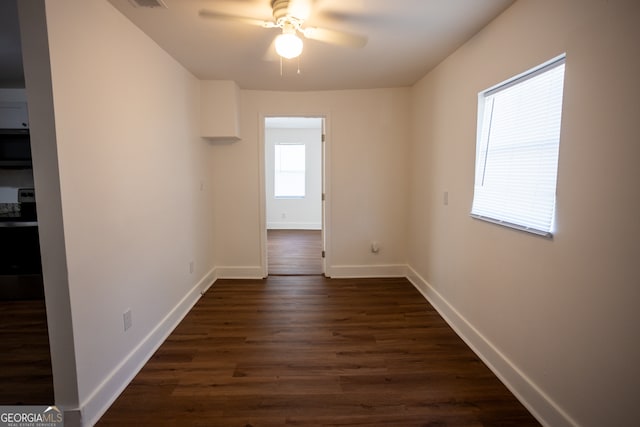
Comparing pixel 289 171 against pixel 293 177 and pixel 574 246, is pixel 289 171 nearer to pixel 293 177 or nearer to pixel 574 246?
pixel 293 177

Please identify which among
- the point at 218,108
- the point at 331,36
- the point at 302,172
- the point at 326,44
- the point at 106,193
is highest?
the point at 326,44

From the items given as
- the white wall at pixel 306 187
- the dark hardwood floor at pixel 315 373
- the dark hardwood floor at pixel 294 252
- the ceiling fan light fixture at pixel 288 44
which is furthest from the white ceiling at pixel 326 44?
the white wall at pixel 306 187

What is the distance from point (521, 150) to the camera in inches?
76.1

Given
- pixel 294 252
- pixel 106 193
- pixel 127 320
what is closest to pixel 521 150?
pixel 106 193

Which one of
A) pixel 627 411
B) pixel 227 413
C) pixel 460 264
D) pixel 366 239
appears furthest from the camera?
pixel 366 239

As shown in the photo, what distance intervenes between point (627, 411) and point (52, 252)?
8.54 ft

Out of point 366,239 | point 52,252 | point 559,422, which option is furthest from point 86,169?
point 366,239

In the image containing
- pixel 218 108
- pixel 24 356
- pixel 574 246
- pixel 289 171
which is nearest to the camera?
pixel 574 246

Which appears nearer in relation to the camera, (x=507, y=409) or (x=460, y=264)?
(x=507, y=409)

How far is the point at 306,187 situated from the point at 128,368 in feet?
19.7

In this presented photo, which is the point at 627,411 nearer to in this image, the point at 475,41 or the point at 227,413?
the point at 227,413

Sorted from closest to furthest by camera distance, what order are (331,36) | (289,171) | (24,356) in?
(331,36), (24,356), (289,171)

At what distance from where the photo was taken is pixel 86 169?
164cm

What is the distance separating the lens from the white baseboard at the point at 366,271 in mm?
4098
